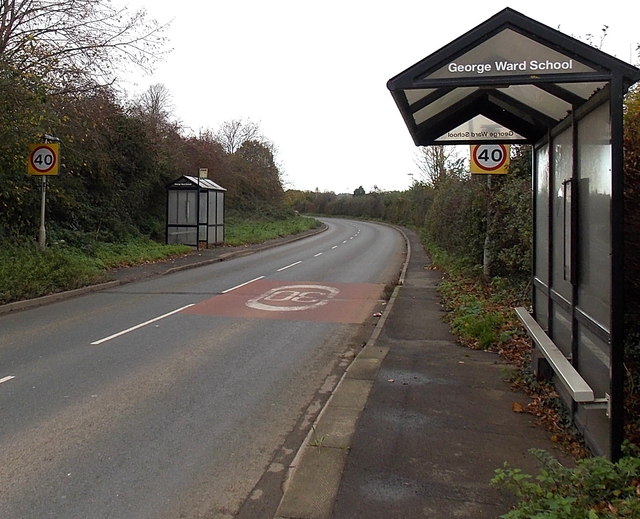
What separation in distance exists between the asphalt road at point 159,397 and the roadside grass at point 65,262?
0.77 metres

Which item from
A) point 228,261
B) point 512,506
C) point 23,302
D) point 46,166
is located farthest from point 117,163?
point 512,506

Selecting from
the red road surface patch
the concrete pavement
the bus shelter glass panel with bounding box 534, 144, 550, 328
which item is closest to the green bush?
the concrete pavement

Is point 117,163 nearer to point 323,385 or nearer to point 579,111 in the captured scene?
point 323,385

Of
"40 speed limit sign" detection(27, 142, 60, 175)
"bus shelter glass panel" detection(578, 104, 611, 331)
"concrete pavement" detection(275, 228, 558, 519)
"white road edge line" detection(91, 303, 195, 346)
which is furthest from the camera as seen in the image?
"40 speed limit sign" detection(27, 142, 60, 175)

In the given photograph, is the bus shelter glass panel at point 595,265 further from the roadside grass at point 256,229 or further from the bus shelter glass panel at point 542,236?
the roadside grass at point 256,229

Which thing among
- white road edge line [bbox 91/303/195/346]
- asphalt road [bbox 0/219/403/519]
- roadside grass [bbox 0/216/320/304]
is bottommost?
asphalt road [bbox 0/219/403/519]

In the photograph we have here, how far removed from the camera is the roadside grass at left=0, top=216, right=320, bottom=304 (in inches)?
502

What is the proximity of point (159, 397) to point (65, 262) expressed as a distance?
32.9ft

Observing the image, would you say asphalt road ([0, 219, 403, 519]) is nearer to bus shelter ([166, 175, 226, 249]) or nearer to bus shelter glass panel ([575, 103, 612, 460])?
bus shelter glass panel ([575, 103, 612, 460])

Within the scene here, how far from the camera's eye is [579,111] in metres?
4.66

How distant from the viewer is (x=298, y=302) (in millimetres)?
13367

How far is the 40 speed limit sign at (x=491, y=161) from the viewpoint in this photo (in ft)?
36.4

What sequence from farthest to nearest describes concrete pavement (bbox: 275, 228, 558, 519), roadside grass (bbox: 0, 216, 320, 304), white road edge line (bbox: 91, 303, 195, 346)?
roadside grass (bbox: 0, 216, 320, 304), white road edge line (bbox: 91, 303, 195, 346), concrete pavement (bbox: 275, 228, 558, 519)

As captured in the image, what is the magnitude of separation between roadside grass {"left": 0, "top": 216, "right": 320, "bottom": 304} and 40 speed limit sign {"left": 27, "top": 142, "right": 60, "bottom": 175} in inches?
80.1
